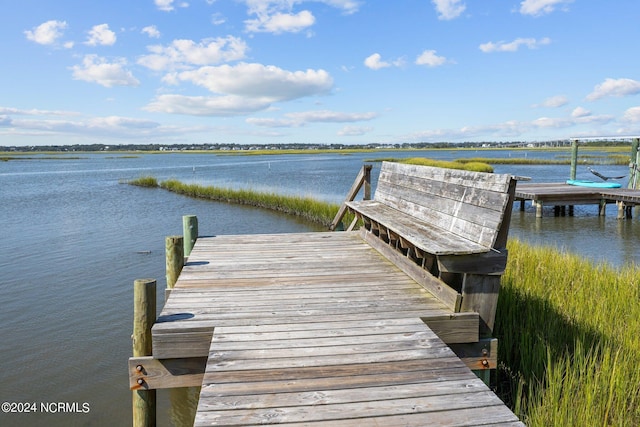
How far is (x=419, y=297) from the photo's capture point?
184 inches

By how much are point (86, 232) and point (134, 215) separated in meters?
3.97

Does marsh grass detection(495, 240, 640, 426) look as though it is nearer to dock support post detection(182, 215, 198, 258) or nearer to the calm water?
the calm water

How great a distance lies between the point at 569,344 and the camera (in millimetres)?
5004

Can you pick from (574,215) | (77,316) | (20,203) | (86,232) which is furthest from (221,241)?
(20,203)

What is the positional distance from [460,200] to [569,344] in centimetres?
197

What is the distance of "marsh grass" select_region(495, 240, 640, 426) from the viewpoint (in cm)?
362

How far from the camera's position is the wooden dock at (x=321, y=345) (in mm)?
2592

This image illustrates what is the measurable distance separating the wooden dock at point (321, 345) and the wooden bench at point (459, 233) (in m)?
0.17

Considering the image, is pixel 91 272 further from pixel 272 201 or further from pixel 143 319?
pixel 272 201

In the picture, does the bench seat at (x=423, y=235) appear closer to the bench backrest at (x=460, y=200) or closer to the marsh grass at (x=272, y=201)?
the bench backrest at (x=460, y=200)

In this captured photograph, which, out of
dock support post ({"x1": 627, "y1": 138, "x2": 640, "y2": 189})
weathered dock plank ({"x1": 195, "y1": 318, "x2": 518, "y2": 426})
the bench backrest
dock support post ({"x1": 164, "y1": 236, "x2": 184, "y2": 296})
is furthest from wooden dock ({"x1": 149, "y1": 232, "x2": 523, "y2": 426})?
dock support post ({"x1": 627, "y1": 138, "x2": 640, "y2": 189})

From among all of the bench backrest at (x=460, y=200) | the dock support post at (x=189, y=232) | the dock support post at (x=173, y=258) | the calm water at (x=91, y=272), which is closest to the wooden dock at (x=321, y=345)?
the dock support post at (x=173, y=258)

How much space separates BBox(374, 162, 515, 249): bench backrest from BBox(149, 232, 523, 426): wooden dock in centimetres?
74

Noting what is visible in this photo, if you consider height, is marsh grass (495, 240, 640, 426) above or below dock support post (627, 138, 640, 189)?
below
